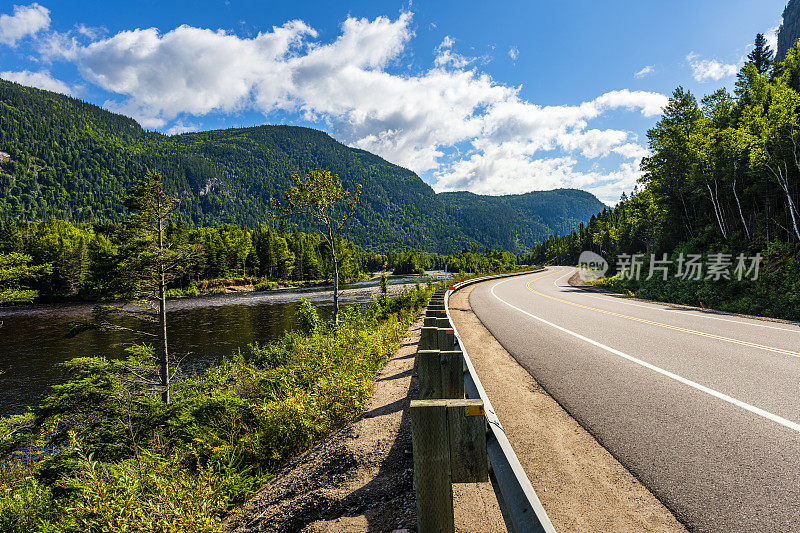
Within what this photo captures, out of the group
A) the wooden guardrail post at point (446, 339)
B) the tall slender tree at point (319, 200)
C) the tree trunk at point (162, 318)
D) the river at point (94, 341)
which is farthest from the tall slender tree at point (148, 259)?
the wooden guardrail post at point (446, 339)

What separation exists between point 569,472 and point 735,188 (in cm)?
2681

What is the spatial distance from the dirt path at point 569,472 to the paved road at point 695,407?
6.1 inches

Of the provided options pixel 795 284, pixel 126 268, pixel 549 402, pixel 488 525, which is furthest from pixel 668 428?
pixel 795 284

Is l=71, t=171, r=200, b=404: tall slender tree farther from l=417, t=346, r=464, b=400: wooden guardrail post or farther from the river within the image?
l=417, t=346, r=464, b=400: wooden guardrail post

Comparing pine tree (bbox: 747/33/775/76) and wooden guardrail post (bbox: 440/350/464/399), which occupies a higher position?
pine tree (bbox: 747/33/775/76)

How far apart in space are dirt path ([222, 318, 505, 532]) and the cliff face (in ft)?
411

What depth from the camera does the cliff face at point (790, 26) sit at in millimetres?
84375

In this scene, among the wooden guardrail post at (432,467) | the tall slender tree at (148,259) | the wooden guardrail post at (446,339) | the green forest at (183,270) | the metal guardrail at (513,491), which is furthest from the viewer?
the green forest at (183,270)

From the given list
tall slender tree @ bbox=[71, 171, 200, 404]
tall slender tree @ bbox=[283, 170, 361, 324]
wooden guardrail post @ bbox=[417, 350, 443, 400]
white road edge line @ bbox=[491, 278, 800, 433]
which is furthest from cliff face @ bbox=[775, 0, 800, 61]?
tall slender tree @ bbox=[71, 171, 200, 404]

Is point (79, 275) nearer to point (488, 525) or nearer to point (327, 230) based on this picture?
point (327, 230)

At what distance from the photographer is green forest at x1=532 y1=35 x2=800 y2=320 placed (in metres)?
15.1

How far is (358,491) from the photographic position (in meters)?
3.15

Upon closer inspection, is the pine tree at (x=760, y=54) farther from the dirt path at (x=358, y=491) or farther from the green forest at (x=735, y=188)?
the dirt path at (x=358, y=491)

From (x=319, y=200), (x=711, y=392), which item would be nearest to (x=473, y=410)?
(x=711, y=392)
